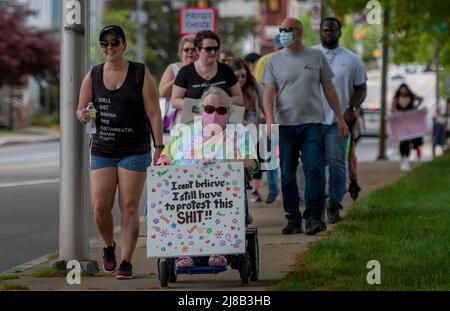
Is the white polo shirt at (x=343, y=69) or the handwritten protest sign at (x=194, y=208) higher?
the white polo shirt at (x=343, y=69)

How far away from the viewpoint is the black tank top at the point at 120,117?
35.1 feet

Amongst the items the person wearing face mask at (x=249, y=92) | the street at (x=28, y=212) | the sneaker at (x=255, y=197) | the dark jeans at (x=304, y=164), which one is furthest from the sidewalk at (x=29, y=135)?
the dark jeans at (x=304, y=164)

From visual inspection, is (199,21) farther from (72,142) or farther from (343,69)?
(72,142)

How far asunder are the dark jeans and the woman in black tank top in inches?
119

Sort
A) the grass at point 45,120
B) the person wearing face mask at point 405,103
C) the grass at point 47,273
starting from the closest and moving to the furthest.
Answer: the grass at point 47,273 → the person wearing face mask at point 405,103 → the grass at point 45,120

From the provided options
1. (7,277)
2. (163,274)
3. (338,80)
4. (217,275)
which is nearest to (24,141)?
(338,80)

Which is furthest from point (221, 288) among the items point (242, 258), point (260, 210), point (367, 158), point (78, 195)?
point (367, 158)

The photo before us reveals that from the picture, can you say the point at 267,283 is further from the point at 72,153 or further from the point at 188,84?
the point at 188,84

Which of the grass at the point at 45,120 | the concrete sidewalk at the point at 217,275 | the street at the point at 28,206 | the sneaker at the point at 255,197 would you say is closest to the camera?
the concrete sidewalk at the point at 217,275

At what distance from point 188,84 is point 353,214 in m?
2.97

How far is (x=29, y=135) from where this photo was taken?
174ft

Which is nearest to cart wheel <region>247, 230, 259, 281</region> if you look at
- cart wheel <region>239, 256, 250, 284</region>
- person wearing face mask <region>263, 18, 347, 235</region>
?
cart wheel <region>239, 256, 250, 284</region>

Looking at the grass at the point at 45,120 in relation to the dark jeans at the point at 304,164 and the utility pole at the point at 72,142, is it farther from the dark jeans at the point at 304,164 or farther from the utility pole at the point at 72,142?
the utility pole at the point at 72,142

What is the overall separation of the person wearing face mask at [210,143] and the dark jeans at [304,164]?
3.24 metres
